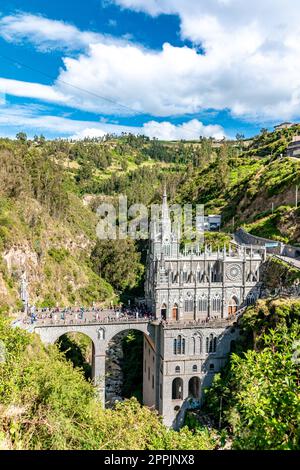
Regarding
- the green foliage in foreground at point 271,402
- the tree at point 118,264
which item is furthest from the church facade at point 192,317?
the tree at point 118,264

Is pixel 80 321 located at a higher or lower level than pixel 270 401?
lower

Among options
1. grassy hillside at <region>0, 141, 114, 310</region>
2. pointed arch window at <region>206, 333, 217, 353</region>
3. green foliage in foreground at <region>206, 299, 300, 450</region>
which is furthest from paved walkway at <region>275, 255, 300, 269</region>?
green foliage in foreground at <region>206, 299, 300, 450</region>

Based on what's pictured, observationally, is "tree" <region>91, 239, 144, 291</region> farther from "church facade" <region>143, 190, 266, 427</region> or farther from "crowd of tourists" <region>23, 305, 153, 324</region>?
"church facade" <region>143, 190, 266, 427</region>

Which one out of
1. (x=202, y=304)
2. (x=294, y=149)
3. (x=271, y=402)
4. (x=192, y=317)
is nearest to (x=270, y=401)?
(x=271, y=402)

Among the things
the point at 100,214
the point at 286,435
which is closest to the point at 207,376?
the point at 286,435

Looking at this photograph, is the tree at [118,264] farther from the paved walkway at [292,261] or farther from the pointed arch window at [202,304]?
the paved walkway at [292,261]

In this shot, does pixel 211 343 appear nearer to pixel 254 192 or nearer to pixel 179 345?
pixel 179 345

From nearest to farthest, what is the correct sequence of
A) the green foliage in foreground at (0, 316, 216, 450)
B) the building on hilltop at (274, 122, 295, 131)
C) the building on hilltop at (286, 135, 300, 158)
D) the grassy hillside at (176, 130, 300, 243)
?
the green foliage in foreground at (0, 316, 216, 450) < the grassy hillside at (176, 130, 300, 243) < the building on hilltop at (286, 135, 300, 158) < the building on hilltop at (274, 122, 295, 131)

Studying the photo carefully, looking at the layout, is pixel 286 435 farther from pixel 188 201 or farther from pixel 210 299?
pixel 188 201
